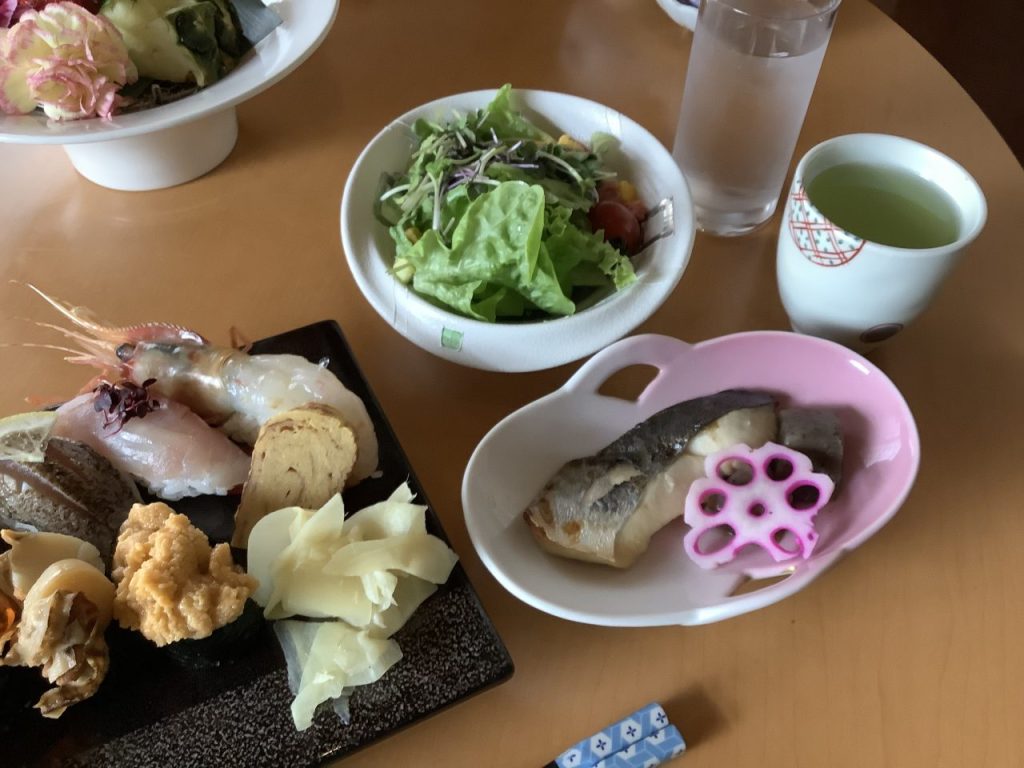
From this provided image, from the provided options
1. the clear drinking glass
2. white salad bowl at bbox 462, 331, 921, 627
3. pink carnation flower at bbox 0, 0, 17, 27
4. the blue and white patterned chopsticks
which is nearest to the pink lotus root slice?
white salad bowl at bbox 462, 331, 921, 627

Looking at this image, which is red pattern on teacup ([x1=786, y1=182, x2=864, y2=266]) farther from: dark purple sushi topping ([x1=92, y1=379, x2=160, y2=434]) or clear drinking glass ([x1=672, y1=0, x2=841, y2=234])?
dark purple sushi topping ([x1=92, y1=379, x2=160, y2=434])

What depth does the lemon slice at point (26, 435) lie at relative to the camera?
647mm

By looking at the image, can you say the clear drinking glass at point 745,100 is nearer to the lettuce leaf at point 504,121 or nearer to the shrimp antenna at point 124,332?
the lettuce leaf at point 504,121

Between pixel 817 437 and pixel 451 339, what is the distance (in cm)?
30

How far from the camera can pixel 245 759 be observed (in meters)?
0.56

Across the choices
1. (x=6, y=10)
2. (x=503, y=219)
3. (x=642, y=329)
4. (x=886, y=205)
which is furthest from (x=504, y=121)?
(x=6, y=10)

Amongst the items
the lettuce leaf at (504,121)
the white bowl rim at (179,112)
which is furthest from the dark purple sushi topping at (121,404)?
the lettuce leaf at (504,121)

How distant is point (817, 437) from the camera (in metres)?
0.67

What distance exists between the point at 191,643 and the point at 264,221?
50 cm

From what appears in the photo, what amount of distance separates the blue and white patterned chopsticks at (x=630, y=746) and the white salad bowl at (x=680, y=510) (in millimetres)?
72

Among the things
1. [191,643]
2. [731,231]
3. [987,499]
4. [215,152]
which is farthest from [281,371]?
[987,499]

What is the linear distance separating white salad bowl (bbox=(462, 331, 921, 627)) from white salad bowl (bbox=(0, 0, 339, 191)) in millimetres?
447

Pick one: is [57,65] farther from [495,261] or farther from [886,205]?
[886,205]

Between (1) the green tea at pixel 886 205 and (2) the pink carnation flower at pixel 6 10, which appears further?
(2) the pink carnation flower at pixel 6 10
